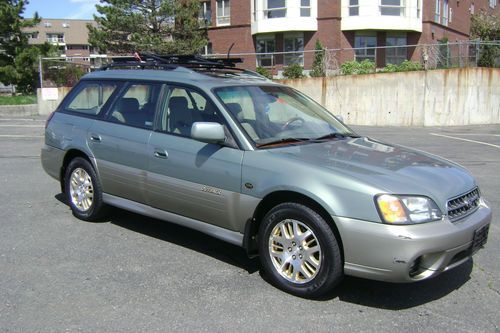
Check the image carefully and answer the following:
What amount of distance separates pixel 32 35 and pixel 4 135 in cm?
1880

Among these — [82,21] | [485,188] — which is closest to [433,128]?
[485,188]

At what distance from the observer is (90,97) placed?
6027mm

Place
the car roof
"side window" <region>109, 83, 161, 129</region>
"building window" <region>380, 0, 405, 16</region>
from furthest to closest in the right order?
1. "building window" <region>380, 0, 405, 16</region>
2. "side window" <region>109, 83, 161, 129</region>
3. the car roof

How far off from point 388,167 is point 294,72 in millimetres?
19212

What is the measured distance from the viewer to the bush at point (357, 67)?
821 inches

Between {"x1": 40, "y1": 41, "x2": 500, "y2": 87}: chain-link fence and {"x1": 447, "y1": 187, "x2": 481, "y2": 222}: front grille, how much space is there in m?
15.0

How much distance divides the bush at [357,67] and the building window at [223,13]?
16.0 metres

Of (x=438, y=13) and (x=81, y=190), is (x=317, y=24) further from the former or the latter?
(x=81, y=190)

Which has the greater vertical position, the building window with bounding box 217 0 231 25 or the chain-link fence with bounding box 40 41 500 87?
the building window with bounding box 217 0 231 25

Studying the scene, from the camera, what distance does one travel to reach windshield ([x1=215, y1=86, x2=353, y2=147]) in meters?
4.58

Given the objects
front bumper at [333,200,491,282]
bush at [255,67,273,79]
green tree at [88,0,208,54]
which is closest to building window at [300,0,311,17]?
green tree at [88,0,208,54]

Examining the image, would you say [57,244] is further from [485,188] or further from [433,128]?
[433,128]

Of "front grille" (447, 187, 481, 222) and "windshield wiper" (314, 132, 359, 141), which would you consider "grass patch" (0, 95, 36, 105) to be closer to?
"windshield wiper" (314, 132, 359, 141)

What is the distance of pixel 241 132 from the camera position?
4.43m
